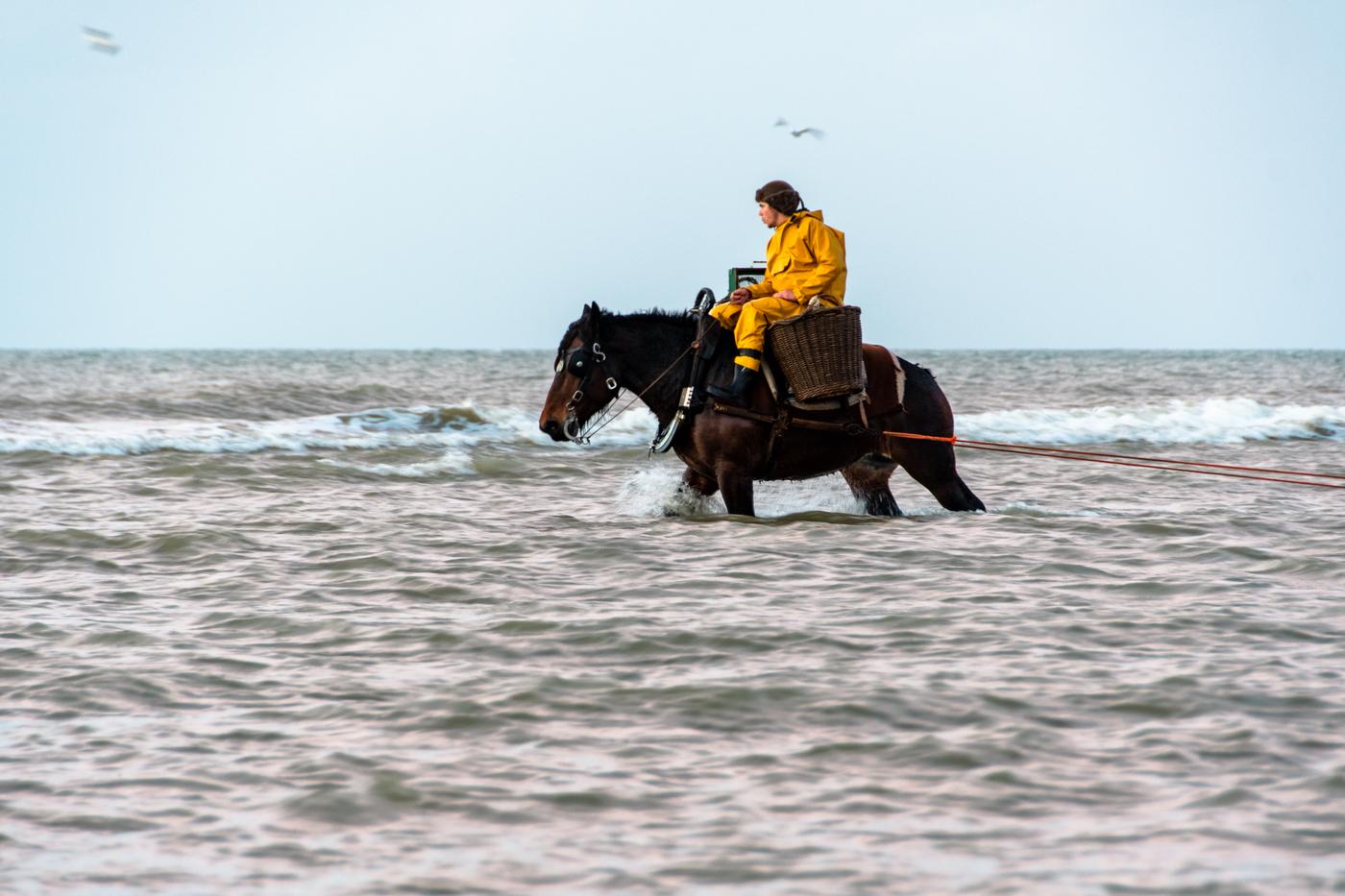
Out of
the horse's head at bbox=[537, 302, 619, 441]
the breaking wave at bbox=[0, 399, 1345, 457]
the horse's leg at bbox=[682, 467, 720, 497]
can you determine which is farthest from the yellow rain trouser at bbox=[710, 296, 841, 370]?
the breaking wave at bbox=[0, 399, 1345, 457]

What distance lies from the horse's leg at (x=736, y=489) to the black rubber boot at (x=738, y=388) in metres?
0.44

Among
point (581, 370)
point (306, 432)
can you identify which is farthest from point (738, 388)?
point (306, 432)

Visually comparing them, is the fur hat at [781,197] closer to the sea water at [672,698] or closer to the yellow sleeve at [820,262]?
the yellow sleeve at [820,262]

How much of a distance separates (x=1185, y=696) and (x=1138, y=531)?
15.1 ft

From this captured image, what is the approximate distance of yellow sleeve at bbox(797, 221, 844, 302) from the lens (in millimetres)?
9422

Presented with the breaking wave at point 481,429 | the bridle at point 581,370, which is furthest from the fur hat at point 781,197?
the breaking wave at point 481,429

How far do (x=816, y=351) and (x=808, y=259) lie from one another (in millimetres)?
630

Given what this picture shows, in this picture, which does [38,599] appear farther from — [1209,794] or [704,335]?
[1209,794]

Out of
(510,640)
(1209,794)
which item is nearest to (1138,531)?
(510,640)

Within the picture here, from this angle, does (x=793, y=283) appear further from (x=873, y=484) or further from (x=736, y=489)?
(x=873, y=484)

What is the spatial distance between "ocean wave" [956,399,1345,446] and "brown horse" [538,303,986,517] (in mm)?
12932

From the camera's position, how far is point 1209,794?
4188 millimetres

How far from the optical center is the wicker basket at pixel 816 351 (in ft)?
30.3

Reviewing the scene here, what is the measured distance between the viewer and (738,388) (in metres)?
9.30
